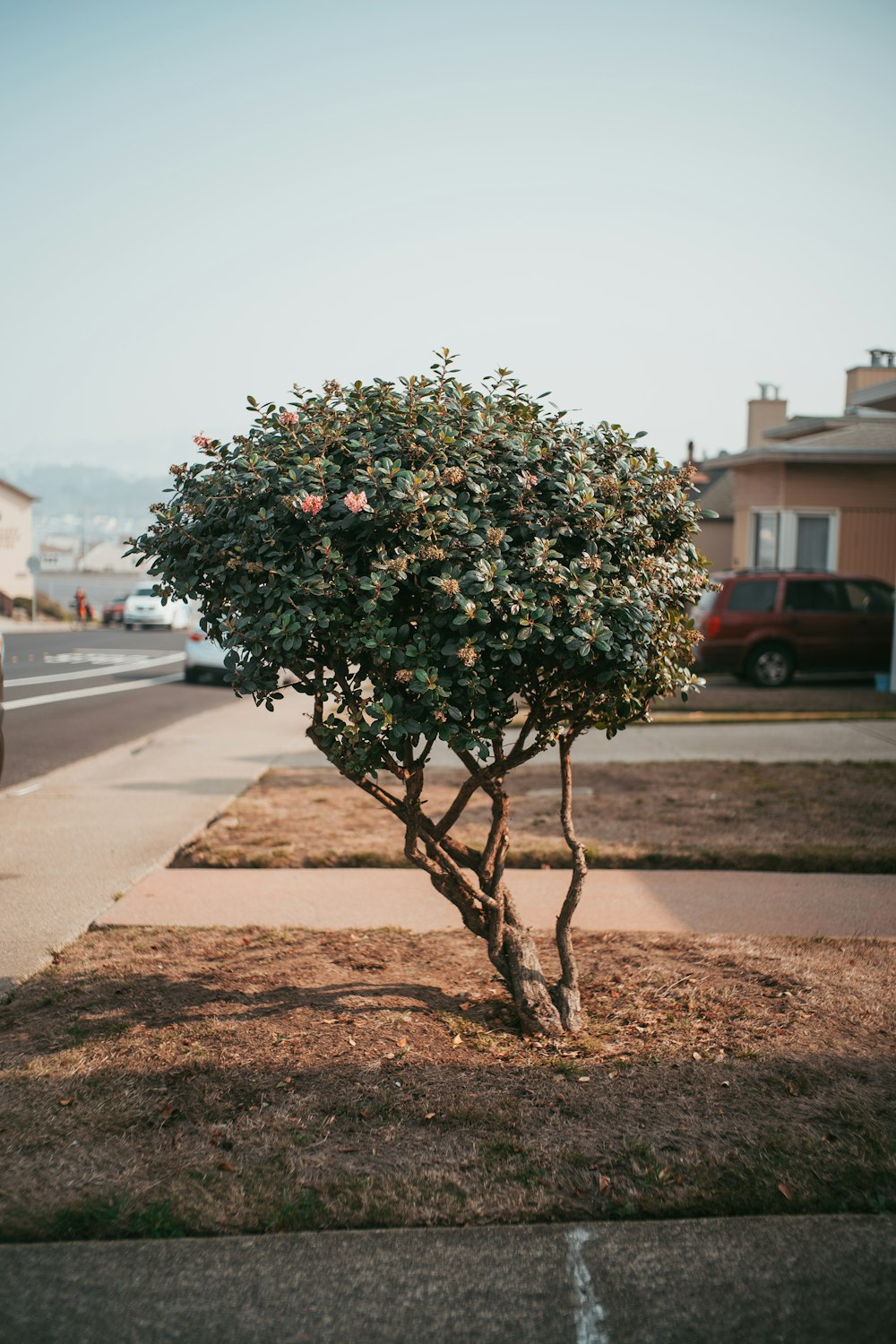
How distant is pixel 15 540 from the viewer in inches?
2766

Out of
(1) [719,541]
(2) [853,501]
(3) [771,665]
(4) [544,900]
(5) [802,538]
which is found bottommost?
(4) [544,900]

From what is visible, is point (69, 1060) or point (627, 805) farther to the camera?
point (627, 805)

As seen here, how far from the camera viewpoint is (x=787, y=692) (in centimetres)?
1803

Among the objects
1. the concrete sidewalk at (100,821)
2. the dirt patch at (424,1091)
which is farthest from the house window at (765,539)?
the dirt patch at (424,1091)

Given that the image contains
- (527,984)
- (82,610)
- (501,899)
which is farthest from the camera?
(82,610)

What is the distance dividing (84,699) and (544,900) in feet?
46.9

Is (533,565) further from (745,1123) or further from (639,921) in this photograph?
(639,921)

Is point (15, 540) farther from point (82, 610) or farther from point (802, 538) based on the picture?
point (802, 538)

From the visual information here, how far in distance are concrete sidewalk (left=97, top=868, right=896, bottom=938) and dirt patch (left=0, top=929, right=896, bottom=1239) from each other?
48cm

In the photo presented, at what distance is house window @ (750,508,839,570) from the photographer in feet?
75.7

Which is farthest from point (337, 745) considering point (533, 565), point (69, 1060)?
point (69, 1060)

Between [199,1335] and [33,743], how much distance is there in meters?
11.4

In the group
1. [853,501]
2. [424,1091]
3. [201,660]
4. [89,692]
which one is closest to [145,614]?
[201,660]

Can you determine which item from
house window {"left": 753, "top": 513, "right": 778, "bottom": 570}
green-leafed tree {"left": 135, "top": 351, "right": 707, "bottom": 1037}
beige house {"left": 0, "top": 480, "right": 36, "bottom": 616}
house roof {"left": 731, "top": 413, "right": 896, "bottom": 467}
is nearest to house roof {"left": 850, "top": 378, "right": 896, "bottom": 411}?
house roof {"left": 731, "top": 413, "right": 896, "bottom": 467}
